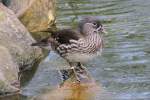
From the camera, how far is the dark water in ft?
33.1

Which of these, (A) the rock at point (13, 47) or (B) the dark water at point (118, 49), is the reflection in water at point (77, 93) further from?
(A) the rock at point (13, 47)

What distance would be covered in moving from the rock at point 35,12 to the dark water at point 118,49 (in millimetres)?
276

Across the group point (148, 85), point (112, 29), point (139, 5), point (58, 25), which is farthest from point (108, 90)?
point (139, 5)

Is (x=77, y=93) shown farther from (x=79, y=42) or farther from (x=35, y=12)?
(x=35, y=12)

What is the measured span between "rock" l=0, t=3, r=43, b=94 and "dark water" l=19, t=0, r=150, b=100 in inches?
12.6

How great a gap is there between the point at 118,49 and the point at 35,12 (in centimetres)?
327

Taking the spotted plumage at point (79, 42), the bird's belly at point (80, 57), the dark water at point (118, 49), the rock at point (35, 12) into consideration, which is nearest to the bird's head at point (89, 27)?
the spotted plumage at point (79, 42)

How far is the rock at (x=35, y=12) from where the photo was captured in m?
14.4

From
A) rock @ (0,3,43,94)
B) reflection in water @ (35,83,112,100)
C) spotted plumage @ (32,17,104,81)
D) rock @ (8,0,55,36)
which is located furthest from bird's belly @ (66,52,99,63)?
rock @ (8,0,55,36)

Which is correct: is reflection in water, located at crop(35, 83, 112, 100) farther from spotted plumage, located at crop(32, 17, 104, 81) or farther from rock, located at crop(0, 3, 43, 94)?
rock, located at crop(0, 3, 43, 94)

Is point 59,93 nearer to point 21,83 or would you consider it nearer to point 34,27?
point 21,83

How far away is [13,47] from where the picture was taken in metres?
11.3

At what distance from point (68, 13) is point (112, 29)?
2.03m

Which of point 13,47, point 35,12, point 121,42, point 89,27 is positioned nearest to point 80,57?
point 89,27
